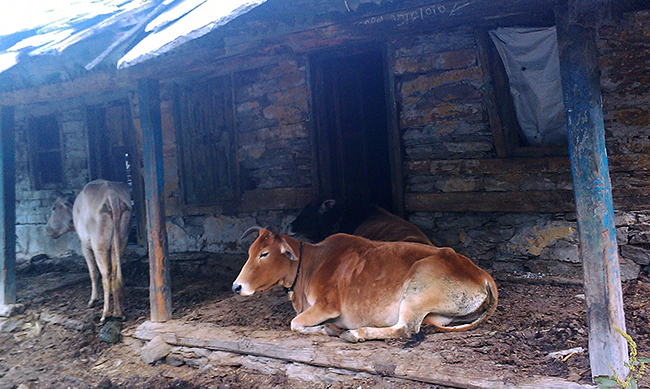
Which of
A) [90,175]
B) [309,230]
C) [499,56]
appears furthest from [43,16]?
[499,56]

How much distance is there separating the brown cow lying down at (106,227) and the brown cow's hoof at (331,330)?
2.79 metres

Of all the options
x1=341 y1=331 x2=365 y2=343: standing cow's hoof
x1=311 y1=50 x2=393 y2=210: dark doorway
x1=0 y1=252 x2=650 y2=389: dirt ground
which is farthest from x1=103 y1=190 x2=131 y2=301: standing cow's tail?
x1=341 y1=331 x2=365 y2=343: standing cow's hoof

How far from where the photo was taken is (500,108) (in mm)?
5559

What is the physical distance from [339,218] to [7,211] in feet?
15.1

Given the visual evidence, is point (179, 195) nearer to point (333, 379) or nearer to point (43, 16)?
point (43, 16)

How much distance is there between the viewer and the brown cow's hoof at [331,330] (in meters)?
4.31

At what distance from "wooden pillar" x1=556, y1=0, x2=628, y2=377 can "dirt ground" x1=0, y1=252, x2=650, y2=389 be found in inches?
10.4

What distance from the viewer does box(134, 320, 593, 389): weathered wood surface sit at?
3150 millimetres

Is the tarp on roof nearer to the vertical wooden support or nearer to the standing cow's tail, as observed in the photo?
the standing cow's tail

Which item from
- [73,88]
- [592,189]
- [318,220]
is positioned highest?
[73,88]

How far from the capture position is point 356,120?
688cm

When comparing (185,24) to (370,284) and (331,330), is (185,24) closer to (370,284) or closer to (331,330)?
(370,284)

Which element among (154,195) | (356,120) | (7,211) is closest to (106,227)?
(154,195)

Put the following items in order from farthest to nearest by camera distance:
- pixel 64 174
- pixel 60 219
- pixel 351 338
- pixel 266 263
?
1. pixel 64 174
2. pixel 60 219
3. pixel 266 263
4. pixel 351 338
